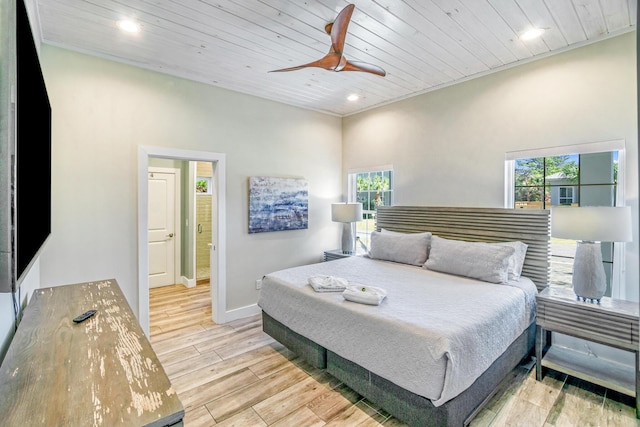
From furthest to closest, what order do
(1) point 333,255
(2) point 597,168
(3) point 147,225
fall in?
(1) point 333,255 < (3) point 147,225 < (2) point 597,168

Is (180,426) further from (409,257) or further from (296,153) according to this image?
(296,153)

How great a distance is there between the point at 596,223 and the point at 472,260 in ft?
3.17

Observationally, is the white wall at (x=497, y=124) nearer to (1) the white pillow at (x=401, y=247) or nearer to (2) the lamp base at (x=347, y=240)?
(1) the white pillow at (x=401, y=247)

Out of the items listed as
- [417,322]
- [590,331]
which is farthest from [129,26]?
[590,331]

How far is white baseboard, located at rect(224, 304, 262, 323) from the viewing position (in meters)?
3.82

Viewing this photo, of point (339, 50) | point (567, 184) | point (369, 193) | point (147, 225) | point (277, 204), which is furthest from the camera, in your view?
point (369, 193)

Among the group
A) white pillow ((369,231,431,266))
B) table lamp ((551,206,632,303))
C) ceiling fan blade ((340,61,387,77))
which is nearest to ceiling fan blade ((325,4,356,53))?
ceiling fan blade ((340,61,387,77))

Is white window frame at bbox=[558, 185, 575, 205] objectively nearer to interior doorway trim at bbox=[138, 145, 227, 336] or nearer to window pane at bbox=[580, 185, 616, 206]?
window pane at bbox=[580, 185, 616, 206]

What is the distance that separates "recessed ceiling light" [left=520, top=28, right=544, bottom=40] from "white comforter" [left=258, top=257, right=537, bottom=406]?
6.96 ft

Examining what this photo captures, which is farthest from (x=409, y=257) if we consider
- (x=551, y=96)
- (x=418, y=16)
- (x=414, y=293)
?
(x=418, y=16)

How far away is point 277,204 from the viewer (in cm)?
421

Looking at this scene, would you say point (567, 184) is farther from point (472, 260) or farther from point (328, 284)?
point (328, 284)

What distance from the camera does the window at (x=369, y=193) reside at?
14.8 feet

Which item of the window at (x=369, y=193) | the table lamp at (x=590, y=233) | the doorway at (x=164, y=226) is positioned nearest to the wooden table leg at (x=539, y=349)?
the table lamp at (x=590, y=233)
